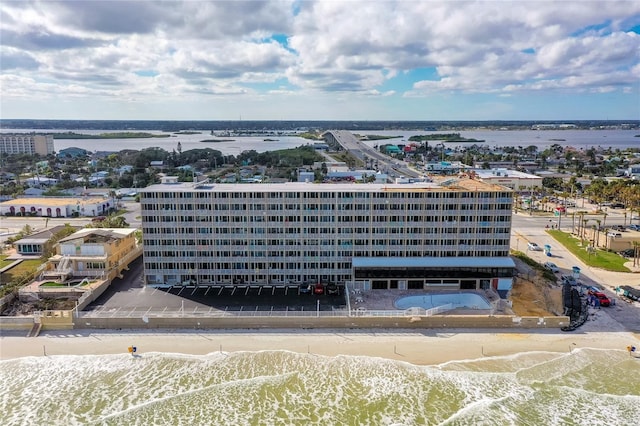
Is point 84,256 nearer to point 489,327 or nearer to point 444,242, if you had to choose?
point 444,242

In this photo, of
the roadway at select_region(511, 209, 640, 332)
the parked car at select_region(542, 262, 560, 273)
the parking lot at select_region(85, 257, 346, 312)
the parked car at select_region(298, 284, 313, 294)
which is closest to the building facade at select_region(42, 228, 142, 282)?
the parking lot at select_region(85, 257, 346, 312)

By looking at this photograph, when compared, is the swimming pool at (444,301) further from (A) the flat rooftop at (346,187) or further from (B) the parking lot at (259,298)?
(A) the flat rooftop at (346,187)

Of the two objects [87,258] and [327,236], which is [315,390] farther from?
[87,258]

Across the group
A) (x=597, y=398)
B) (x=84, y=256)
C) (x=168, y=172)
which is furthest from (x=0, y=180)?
(x=597, y=398)

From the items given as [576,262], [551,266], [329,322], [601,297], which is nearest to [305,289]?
[329,322]

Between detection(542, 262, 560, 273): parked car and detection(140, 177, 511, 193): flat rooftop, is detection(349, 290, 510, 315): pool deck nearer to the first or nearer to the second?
detection(140, 177, 511, 193): flat rooftop
